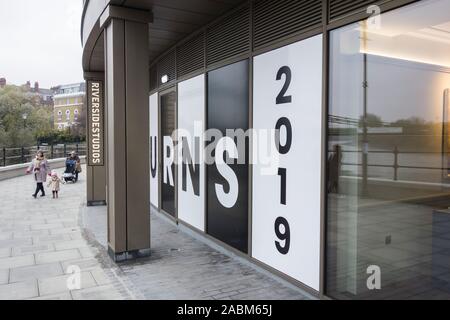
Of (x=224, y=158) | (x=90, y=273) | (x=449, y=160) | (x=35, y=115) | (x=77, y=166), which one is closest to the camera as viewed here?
(x=449, y=160)

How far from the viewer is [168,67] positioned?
339 inches

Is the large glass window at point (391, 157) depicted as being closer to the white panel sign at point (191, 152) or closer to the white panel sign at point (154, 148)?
the white panel sign at point (191, 152)

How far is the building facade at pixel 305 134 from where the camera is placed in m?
3.53

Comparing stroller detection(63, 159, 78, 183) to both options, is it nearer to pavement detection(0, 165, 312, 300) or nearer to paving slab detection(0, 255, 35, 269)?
pavement detection(0, 165, 312, 300)

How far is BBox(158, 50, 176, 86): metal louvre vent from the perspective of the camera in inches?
327

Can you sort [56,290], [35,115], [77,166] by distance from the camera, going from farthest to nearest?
[35,115]
[77,166]
[56,290]

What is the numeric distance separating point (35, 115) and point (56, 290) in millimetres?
32767

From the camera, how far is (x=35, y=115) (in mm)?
33750

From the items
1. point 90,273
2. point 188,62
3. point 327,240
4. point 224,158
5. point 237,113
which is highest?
point 188,62

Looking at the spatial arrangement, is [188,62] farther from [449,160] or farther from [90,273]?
[449,160]

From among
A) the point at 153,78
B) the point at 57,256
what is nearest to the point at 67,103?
the point at 153,78

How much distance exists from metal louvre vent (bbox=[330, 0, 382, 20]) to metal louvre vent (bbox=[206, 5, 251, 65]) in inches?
64.4

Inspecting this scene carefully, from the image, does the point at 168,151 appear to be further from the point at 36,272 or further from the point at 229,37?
the point at 36,272
